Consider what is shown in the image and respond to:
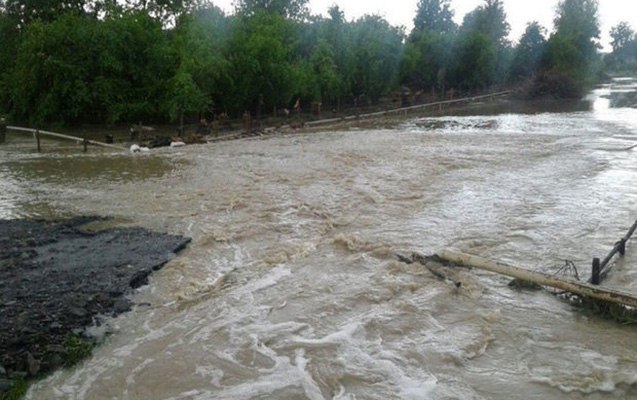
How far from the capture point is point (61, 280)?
23.4ft

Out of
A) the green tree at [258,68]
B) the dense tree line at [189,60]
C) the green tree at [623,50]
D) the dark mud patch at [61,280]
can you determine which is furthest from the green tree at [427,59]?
the green tree at [623,50]

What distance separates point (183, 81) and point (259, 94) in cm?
559

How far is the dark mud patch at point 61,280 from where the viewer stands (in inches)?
214

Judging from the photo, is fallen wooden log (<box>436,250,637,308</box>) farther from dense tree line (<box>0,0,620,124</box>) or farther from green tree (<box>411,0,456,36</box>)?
green tree (<box>411,0,456,36</box>)

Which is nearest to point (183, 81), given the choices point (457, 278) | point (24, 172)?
point (24, 172)

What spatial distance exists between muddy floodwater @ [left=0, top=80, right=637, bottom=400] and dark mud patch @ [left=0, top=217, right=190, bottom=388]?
0.29m

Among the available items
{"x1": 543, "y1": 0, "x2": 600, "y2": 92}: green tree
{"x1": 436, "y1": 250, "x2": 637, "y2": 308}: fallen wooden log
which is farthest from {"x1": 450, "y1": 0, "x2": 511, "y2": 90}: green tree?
{"x1": 436, "y1": 250, "x2": 637, "y2": 308}: fallen wooden log

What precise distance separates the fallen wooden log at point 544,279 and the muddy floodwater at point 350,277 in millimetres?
245

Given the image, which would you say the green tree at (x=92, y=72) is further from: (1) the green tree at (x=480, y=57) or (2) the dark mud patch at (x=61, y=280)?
(1) the green tree at (x=480, y=57)

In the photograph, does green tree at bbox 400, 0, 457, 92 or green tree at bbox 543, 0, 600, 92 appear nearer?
green tree at bbox 400, 0, 457, 92

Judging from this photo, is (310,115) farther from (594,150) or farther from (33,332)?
(33,332)

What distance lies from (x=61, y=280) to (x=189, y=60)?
68.1 ft

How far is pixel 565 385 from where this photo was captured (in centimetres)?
502

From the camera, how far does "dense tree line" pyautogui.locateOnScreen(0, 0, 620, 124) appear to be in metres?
26.4
